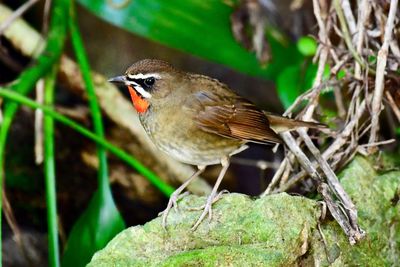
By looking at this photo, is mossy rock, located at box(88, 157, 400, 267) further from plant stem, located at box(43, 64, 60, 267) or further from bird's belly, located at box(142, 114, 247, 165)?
plant stem, located at box(43, 64, 60, 267)

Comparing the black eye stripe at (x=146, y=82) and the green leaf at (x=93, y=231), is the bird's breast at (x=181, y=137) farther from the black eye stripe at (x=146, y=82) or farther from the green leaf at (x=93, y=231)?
the green leaf at (x=93, y=231)

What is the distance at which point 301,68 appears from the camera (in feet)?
14.6

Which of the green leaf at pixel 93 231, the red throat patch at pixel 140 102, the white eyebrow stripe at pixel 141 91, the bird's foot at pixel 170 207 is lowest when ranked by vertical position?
the green leaf at pixel 93 231

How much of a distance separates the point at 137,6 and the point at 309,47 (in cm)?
107

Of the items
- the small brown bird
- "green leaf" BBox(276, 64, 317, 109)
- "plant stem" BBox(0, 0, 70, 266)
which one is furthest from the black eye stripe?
"green leaf" BBox(276, 64, 317, 109)

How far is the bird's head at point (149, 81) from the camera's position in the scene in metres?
3.39

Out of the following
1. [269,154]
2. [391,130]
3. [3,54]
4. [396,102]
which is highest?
[3,54]

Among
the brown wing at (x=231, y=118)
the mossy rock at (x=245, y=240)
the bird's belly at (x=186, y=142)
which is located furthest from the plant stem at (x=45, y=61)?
the mossy rock at (x=245, y=240)

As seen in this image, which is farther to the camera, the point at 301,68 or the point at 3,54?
the point at 3,54

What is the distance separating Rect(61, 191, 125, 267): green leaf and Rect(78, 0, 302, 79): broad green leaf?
1.22m

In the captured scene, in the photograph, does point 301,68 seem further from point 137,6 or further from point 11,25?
point 11,25

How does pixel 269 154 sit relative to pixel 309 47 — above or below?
below

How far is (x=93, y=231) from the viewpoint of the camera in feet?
12.4

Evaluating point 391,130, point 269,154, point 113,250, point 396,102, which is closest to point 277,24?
point 269,154
